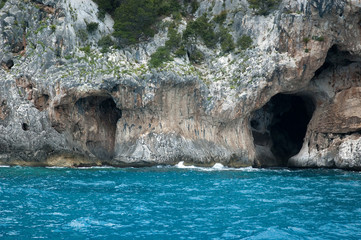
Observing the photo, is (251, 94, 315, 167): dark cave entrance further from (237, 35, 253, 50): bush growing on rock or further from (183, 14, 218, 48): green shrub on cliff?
(183, 14, 218, 48): green shrub on cliff

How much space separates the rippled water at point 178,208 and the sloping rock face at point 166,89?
31.5ft

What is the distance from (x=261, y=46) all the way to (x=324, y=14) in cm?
568

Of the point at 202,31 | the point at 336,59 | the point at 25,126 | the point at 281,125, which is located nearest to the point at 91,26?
the point at 202,31

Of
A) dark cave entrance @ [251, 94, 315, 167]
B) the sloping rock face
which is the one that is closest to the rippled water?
the sloping rock face

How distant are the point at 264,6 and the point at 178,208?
2494 centimetres

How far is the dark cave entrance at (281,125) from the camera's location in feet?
124

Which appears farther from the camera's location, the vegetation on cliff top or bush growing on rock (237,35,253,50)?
the vegetation on cliff top

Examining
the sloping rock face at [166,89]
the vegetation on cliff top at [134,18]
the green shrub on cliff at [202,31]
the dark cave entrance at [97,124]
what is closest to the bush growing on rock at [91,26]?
the sloping rock face at [166,89]

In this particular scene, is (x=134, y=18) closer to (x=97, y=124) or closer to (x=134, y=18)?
(x=134, y=18)

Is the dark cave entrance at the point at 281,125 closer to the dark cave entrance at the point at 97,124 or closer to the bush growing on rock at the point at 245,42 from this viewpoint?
the bush growing on rock at the point at 245,42

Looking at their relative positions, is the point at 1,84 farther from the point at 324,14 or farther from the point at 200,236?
the point at 324,14

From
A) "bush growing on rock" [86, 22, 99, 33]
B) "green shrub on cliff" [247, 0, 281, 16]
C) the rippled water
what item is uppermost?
"green shrub on cliff" [247, 0, 281, 16]

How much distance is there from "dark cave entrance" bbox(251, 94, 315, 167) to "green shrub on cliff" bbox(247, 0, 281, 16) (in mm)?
10139

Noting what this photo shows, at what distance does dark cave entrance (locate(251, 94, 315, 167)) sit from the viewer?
3766cm
